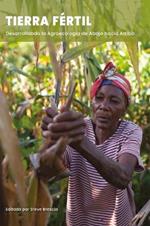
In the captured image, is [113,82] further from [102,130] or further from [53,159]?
[53,159]

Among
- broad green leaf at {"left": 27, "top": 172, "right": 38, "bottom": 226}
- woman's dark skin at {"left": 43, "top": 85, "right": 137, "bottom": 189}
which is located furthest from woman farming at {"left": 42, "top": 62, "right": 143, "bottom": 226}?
broad green leaf at {"left": 27, "top": 172, "right": 38, "bottom": 226}

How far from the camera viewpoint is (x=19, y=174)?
669mm

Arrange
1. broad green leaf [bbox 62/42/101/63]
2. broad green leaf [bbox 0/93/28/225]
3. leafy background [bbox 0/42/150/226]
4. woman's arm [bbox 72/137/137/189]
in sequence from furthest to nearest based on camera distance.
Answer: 1. leafy background [bbox 0/42/150/226]
2. broad green leaf [bbox 62/42/101/63]
3. woman's arm [bbox 72/137/137/189]
4. broad green leaf [bbox 0/93/28/225]

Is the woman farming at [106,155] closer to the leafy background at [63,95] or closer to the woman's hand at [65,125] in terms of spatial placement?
the leafy background at [63,95]

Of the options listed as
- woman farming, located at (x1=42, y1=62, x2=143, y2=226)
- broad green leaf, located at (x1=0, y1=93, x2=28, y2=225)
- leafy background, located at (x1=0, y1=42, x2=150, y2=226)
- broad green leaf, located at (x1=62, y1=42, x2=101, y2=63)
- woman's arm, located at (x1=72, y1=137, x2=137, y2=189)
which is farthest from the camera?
leafy background, located at (x1=0, y1=42, x2=150, y2=226)

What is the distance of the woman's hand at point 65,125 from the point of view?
0.67 m

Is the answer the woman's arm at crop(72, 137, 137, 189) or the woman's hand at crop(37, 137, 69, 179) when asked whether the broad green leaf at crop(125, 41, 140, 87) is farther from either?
the woman's hand at crop(37, 137, 69, 179)

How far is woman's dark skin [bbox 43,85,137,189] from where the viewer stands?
675 mm

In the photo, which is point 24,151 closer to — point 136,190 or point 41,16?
point 136,190

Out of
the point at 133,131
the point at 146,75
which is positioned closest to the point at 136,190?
the point at 146,75

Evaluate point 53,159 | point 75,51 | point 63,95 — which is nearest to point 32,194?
point 53,159

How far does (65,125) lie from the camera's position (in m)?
0.67

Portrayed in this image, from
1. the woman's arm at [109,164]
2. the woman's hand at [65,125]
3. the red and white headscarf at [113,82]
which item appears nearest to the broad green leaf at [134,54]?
the red and white headscarf at [113,82]

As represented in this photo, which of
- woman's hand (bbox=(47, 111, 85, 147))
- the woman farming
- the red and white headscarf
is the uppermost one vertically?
the red and white headscarf
